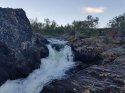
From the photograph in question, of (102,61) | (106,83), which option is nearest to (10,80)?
(106,83)

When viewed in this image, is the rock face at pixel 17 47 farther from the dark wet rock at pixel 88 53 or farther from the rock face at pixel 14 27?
the dark wet rock at pixel 88 53

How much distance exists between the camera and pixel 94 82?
29047mm

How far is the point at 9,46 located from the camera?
1296 inches

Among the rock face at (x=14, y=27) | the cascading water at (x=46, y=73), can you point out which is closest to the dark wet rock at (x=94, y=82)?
the cascading water at (x=46, y=73)

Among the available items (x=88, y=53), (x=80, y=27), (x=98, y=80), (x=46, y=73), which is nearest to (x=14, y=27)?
(x=46, y=73)

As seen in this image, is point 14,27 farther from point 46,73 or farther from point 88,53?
point 88,53

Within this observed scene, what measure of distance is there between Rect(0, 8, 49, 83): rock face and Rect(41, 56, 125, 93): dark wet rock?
16.1 ft

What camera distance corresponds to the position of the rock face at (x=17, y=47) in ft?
104

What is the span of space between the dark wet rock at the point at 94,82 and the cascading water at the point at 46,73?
165cm

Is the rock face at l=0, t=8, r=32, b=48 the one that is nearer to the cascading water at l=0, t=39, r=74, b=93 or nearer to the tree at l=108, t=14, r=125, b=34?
the cascading water at l=0, t=39, r=74, b=93

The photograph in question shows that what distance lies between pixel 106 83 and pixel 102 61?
8.90 meters

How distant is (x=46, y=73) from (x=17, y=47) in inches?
161

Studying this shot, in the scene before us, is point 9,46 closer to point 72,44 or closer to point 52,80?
point 52,80

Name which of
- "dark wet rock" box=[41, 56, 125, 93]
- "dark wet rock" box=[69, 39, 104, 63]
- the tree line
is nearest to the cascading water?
"dark wet rock" box=[69, 39, 104, 63]
